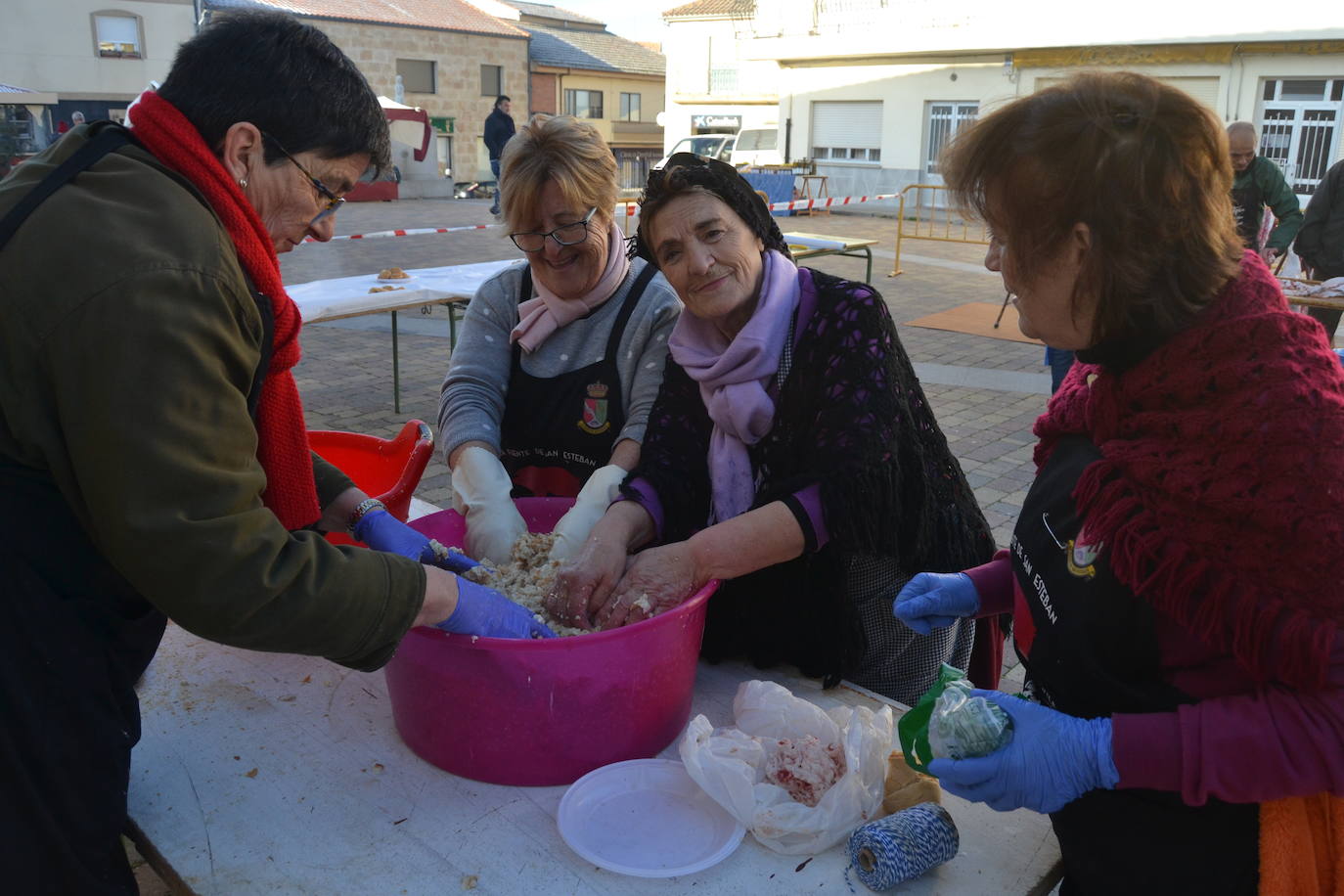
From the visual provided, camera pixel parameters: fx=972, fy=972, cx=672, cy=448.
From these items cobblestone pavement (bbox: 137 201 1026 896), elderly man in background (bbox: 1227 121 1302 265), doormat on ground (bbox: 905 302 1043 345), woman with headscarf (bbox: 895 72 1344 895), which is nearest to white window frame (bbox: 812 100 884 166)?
cobblestone pavement (bbox: 137 201 1026 896)

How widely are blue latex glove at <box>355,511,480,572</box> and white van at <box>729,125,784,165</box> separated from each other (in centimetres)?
2648

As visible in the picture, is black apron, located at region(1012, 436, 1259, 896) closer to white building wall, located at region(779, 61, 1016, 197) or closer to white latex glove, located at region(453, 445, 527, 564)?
white latex glove, located at region(453, 445, 527, 564)

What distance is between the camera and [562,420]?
2629 millimetres

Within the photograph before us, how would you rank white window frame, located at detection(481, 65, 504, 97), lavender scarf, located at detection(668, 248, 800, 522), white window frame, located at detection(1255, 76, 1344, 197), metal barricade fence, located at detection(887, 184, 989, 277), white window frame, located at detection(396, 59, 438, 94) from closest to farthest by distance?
1. lavender scarf, located at detection(668, 248, 800, 522)
2. metal barricade fence, located at detection(887, 184, 989, 277)
3. white window frame, located at detection(1255, 76, 1344, 197)
4. white window frame, located at detection(396, 59, 438, 94)
5. white window frame, located at detection(481, 65, 504, 97)

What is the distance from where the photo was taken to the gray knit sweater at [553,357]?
2.54 meters

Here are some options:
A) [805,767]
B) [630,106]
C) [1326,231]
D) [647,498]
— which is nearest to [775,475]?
[647,498]

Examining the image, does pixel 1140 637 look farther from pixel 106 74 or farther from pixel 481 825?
pixel 106 74

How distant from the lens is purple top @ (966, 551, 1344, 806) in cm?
111

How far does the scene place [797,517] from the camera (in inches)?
72.7

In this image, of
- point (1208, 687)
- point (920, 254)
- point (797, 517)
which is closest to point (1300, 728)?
point (1208, 687)

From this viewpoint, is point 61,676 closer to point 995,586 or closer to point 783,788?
point 783,788

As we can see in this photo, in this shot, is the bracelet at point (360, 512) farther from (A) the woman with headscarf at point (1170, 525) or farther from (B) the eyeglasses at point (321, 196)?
(A) the woman with headscarf at point (1170, 525)

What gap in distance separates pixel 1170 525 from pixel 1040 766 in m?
0.35

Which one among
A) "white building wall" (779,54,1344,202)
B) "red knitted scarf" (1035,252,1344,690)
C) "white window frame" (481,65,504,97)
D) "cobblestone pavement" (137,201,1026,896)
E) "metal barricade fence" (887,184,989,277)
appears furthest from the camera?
"white window frame" (481,65,504,97)
